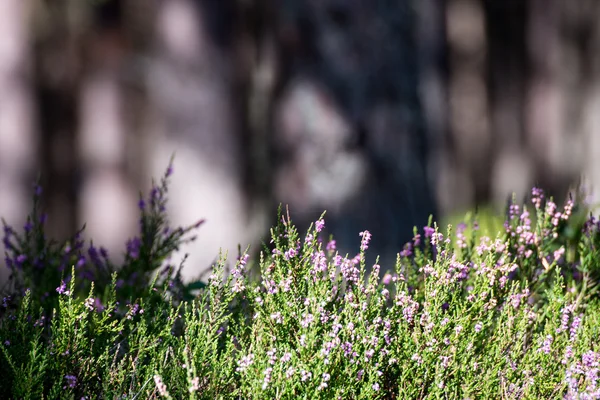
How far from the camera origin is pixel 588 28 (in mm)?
8016

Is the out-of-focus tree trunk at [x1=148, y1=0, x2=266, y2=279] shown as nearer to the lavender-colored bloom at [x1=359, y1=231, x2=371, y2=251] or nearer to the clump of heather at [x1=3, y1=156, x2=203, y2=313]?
the clump of heather at [x1=3, y1=156, x2=203, y2=313]

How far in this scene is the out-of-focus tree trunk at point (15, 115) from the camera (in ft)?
13.0

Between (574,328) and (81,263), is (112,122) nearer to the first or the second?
(81,263)

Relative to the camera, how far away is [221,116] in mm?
4098

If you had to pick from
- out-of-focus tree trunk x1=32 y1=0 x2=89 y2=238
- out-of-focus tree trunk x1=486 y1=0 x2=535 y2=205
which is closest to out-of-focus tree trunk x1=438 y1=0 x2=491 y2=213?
out-of-focus tree trunk x1=486 y1=0 x2=535 y2=205

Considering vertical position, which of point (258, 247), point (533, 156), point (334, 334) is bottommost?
point (334, 334)

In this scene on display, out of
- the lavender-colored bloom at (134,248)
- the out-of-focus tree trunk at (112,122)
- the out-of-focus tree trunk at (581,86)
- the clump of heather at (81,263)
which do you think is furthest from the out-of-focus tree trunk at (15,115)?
the out-of-focus tree trunk at (581,86)

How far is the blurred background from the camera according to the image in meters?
3.49

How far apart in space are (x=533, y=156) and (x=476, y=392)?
5.72 metres

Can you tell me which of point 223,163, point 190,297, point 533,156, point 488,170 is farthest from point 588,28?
point 190,297

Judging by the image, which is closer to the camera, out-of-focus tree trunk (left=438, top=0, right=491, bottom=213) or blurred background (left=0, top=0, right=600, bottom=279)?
blurred background (left=0, top=0, right=600, bottom=279)

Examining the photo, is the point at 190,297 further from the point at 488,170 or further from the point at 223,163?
the point at 488,170

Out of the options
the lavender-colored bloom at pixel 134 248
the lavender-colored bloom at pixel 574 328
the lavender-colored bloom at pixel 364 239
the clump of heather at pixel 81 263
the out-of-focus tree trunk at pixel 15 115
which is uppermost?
the out-of-focus tree trunk at pixel 15 115

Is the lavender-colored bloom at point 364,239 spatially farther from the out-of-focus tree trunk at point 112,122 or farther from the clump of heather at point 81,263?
the out-of-focus tree trunk at point 112,122
